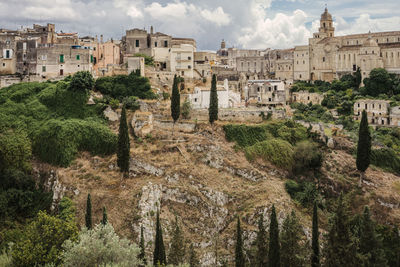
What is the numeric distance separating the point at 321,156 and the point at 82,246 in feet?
80.5

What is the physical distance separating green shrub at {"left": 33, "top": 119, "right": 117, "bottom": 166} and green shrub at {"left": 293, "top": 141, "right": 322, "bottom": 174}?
54.8 ft

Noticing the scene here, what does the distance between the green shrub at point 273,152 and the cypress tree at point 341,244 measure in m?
13.4

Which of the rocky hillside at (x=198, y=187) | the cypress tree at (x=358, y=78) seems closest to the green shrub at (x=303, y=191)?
the rocky hillside at (x=198, y=187)

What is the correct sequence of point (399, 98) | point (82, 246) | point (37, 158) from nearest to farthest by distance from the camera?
point (82, 246) < point (37, 158) < point (399, 98)

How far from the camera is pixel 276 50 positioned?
259ft

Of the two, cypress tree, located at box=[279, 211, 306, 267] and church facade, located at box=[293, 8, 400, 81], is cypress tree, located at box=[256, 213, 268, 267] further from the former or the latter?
church facade, located at box=[293, 8, 400, 81]

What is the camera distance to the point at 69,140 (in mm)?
37688

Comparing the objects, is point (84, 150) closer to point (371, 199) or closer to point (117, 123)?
point (117, 123)

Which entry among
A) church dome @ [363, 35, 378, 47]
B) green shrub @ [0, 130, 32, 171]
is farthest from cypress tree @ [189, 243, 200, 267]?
church dome @ [363, 35, 378, 47]

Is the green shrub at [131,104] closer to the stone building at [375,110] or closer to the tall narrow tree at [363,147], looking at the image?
the tall narrow tree at [363,147]

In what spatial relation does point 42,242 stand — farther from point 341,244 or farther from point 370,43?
point 370,43

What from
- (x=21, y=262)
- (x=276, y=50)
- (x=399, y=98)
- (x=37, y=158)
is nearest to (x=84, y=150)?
(x=37, y=158)

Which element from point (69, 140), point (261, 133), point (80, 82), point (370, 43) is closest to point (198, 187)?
point (261, 133)

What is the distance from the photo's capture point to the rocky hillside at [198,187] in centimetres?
3225
